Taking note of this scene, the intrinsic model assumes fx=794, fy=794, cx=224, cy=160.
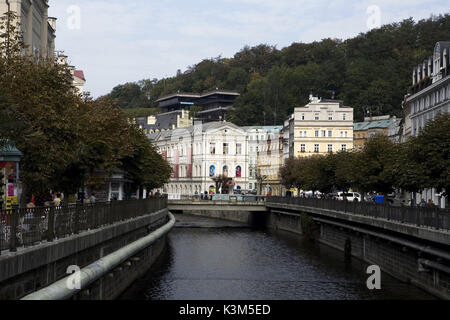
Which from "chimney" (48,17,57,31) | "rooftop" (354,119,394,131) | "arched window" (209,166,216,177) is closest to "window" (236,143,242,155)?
"arched window" (209,166,216,177)

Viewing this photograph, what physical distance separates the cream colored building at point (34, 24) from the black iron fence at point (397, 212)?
24.5 meters

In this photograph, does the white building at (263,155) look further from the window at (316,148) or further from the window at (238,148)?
the window at (316,148)

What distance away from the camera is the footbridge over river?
34969mm

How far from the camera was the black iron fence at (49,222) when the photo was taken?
20312 millimetres

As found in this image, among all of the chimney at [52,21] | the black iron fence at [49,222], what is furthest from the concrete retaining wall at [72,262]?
the chimney at [52,21]

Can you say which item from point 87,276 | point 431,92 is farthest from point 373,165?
point 87,276

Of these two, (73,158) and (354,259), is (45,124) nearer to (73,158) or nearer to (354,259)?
(73,158)

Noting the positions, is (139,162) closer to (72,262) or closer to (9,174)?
(9,174)

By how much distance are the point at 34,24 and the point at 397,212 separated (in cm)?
3594

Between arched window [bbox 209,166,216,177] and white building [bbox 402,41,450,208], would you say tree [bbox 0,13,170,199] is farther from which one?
arched window [bbox 209,166,216,177]

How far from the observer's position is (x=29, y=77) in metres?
32.0

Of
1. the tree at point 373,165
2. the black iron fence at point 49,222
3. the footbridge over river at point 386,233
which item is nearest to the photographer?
the black iron fence at point 49,222
